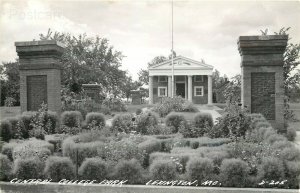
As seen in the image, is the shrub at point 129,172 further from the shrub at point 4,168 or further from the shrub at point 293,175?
the shrub at point 293,175

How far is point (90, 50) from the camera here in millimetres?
38781

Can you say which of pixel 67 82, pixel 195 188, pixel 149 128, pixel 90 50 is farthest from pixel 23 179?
pixel 90 50

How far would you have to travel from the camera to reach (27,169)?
23.7ft

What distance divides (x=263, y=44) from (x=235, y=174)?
689 centimetres

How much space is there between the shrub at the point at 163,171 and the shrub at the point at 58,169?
1.56 m

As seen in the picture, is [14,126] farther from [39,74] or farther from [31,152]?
[31,152]

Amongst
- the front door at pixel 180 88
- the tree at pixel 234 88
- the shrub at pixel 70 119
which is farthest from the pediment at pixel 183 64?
the shrub at pixel 70 119

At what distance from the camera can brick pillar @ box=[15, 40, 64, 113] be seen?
1321 cm

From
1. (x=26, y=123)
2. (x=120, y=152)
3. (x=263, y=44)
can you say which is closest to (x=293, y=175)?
(x=120, y=152)

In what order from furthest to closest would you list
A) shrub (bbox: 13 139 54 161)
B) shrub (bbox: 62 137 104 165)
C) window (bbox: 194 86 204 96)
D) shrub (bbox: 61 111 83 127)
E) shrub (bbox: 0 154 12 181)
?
1. window (bbox: 194 86 204 96)
2. shrub (bbox: 61 111 83 127)
3. shrub (bbox: 62 137 104 165)
4. shrub (bbox: 13 139 54 161)
5. shrub (bbox: 0 154 12 181)

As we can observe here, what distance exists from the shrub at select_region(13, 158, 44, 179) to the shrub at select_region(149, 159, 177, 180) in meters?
2.16

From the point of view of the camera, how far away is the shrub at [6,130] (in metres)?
11.0

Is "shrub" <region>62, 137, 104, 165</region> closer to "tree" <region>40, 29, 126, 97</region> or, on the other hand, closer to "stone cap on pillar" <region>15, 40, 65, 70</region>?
"stone cap on pillar" <region>15, 40, 65, 70</region>

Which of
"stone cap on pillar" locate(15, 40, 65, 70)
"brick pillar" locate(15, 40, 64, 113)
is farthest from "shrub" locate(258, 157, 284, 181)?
"stone cap on pillar" locate(15, 40, 65, 70)
